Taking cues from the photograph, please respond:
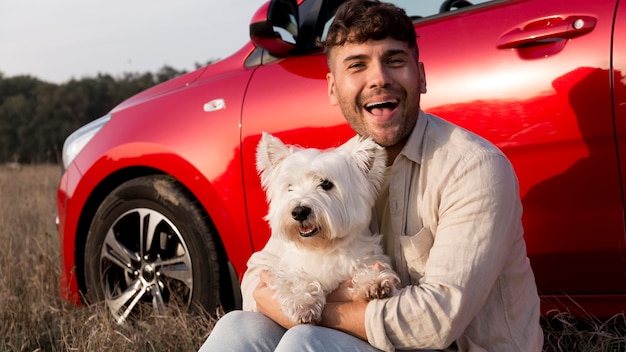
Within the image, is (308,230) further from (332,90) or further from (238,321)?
(332,90)

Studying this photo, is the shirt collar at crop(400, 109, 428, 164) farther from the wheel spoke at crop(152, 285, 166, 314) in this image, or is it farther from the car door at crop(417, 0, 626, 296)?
the wheel spoke at crop(152, 285, 166, 314)

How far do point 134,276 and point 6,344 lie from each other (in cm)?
70

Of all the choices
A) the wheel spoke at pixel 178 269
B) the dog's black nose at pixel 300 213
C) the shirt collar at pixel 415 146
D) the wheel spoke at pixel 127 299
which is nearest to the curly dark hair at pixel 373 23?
the shirt collar at pixel 415 146

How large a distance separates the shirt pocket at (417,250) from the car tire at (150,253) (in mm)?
1382

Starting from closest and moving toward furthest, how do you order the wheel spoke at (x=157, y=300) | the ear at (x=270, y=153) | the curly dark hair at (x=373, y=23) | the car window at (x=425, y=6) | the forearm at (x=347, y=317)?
1. the forearm at (x=347, y=317)
2. the curly dark hair at (x=373, y=23)
3. the ear at (x=270, y=153)
4. the car window at (x=425, y=6)
5. the wheel spoke at (x=157, y=300)

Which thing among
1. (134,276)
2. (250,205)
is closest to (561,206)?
(250,205)

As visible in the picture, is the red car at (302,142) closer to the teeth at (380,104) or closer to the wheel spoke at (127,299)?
the wheel spoke at (127,299)

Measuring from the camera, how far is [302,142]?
10.1ft

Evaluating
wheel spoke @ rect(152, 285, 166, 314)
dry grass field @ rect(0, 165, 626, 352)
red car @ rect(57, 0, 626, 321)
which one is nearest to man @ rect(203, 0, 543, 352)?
red car @ rect(57, 0, 626, 321)

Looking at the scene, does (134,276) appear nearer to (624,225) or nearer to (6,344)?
(6,344)

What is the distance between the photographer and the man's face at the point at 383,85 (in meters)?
2.44

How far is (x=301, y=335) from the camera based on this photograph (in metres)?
2.12

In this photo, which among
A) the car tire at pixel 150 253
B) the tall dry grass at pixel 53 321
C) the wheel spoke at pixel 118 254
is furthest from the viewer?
the wheel spoke at pixel 118 254

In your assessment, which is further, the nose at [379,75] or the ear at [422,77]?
the ear at [422,77]
